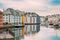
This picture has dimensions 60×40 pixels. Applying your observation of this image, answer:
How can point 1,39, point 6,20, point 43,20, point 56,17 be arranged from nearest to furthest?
1. point 1,39
2. point 6,20
3. point 56,17
4. point 43,20

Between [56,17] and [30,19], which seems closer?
[30,19]

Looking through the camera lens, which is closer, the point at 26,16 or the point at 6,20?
the point at 6,20

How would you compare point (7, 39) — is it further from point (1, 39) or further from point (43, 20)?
point (43, 20)

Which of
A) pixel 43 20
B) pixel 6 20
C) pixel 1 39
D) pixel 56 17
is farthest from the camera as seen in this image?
pixel 43 20

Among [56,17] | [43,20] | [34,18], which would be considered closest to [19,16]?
[34,18]

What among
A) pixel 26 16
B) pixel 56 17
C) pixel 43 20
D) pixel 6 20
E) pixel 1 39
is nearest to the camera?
pixel 1 39

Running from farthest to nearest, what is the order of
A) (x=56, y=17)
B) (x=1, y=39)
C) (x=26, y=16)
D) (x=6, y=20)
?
(x=56, y=17) < (x=26, y=16) < (x=6, y=20) < (x=1, y=39)

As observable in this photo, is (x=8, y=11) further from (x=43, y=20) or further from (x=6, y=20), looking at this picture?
A: (x=43, y=20)

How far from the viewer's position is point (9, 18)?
1558 centimetres

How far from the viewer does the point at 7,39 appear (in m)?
4.41

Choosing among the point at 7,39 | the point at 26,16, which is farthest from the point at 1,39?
→ the point at 26,16

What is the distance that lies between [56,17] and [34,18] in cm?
315

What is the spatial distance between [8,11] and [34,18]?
4116 mm

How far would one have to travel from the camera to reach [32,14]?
18578 mm
